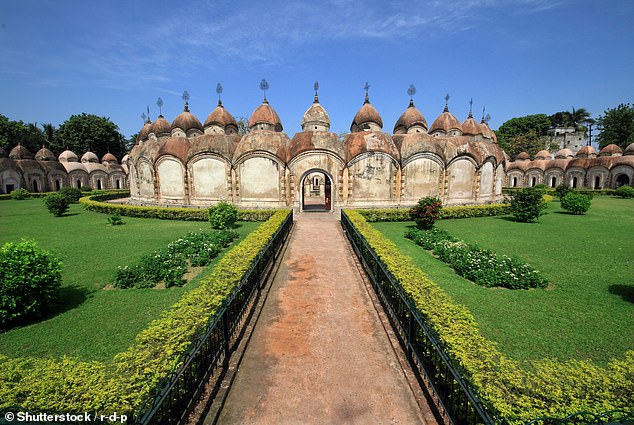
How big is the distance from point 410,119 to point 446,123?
4175 mm

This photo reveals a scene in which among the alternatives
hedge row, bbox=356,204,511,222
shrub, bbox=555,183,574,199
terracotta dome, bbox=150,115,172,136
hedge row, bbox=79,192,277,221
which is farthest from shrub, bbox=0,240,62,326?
shrub, bbox=555,183,574,199

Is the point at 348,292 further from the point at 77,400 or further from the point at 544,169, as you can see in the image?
the point at 544,169

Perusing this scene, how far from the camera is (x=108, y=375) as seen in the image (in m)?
5.16

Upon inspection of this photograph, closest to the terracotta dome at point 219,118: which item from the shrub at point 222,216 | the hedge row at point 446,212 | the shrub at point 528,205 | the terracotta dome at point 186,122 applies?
the terracotta dome at point 186,122

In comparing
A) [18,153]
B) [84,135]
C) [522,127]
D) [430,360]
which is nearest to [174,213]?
[430,360]

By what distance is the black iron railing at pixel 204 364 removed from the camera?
3601 mm

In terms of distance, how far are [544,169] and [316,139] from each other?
47054 millimetres

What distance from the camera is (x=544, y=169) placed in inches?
2037

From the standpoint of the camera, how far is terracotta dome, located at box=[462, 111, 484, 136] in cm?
3506

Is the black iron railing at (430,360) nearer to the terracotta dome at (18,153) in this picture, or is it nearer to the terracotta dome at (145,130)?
the terracotta dome at (145,130)

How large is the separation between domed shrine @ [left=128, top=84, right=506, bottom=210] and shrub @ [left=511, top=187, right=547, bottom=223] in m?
6.52

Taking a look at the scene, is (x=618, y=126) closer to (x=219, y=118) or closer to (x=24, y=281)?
(x=219, y=118)

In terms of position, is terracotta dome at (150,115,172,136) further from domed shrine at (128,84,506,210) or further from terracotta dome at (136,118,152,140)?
domed shrine at (128,84,506,210)

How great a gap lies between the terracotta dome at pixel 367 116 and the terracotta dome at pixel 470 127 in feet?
41.4
